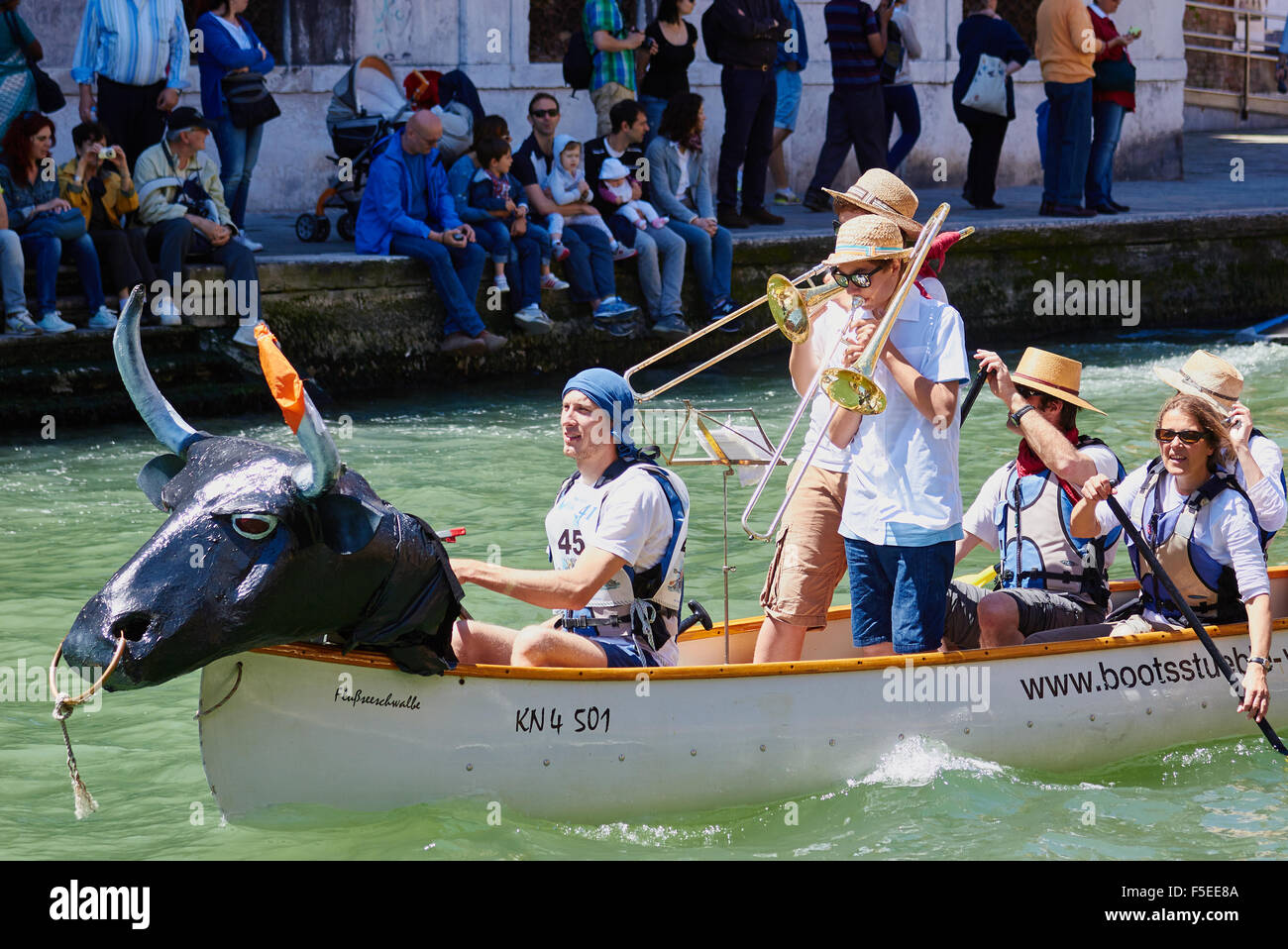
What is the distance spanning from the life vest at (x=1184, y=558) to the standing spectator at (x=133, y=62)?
7469 millimetres

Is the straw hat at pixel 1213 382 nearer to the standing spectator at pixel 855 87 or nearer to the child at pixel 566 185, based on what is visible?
the child at pixel 566 185

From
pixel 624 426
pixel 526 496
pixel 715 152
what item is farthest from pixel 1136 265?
pixel 624 426

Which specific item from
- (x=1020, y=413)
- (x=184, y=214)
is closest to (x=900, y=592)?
(x=1020, y=413)

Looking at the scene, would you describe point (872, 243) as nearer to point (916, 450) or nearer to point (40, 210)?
point (916, 450)

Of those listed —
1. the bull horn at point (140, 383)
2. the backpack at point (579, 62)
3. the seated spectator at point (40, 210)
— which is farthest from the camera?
the backpack at point (579, 62)

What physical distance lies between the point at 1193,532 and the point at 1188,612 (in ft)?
0.85

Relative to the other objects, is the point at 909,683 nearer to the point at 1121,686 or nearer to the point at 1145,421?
the point at 1121,686

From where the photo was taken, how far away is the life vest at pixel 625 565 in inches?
Answer: 207

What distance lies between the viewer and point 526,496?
10117mm

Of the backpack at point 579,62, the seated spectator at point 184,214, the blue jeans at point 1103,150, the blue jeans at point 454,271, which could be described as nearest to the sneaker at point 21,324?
the seated spectator at point 184,214

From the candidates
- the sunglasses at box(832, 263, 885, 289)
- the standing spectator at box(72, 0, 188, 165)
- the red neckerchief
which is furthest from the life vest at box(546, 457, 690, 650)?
the standing spectator at box(72, 0, 188, 165)

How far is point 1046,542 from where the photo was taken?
6098 millimetres

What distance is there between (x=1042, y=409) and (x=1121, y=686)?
939 mm

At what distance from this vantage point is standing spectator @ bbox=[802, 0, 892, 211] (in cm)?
1458
